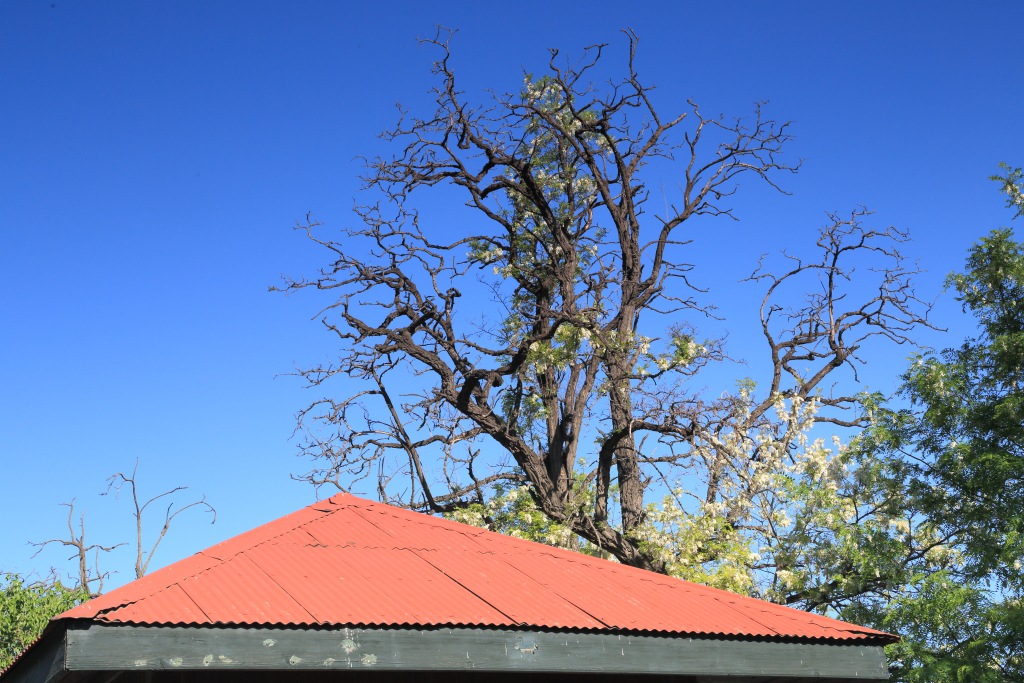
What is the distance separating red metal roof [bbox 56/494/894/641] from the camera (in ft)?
19.0

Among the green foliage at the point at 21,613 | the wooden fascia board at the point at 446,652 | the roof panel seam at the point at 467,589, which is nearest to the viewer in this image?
the wooden fascia board at the point at 446,652

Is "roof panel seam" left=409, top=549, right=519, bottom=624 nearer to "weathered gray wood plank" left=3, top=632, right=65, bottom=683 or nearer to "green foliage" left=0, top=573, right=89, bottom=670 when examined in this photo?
"weathered gray wood plank" left=3, top=632, right=65, bottom=683

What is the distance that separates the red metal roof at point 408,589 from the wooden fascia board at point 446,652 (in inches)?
2.6

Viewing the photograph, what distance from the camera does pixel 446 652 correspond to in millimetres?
5852

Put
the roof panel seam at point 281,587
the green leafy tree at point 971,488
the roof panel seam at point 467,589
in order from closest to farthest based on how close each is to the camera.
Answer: the roof panel seam at point 281,587 → the roof panel seam at point 467,589 → the green leafy tree at point 971,488

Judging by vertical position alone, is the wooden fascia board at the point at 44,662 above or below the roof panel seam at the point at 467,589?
below

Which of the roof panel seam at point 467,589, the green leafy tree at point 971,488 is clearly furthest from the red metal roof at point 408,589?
the green leafy tree at point 971,488

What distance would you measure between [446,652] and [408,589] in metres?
0.68

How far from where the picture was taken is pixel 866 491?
17156mm

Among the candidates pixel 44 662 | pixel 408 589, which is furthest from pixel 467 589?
pixel 44 662

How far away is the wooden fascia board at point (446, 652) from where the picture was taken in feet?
17.6

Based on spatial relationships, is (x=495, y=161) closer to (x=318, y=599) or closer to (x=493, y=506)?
(x=493, y=506)

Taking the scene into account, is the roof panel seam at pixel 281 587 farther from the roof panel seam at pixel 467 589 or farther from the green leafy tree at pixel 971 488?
the green leafy tree at pixel 971 488

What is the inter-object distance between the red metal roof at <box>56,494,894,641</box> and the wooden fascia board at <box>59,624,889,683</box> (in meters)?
0.07
